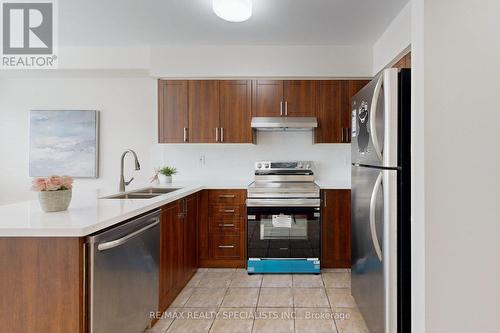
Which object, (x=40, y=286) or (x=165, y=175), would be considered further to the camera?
(x=165, y=175)

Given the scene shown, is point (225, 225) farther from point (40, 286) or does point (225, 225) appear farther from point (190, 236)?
point (40, 286)

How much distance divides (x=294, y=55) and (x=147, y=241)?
2651 mm

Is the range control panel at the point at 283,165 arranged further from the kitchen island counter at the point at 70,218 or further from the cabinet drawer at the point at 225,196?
the kitchen island counter at the point at 70,218

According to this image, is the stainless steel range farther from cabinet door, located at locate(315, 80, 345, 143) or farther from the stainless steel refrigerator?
the stainless steel refrigerator

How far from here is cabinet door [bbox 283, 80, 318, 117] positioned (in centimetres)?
359

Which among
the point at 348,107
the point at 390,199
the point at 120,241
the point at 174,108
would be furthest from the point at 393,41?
the point at 120,241

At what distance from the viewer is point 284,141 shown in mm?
3924

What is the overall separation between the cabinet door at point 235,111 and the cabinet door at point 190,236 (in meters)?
0.88

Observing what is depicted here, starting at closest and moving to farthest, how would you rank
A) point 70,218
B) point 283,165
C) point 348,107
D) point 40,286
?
1. point 40,286
2. point 70,218
3. point 348,107
4. point 283,165

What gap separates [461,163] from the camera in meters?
1.36

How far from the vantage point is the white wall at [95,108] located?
3996 mm

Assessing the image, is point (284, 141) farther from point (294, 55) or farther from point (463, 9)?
point (463, 9)

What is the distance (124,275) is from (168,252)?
0.72 m

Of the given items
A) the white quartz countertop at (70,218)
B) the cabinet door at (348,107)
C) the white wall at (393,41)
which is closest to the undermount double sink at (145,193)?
the white quartz countertop at (70,218)
